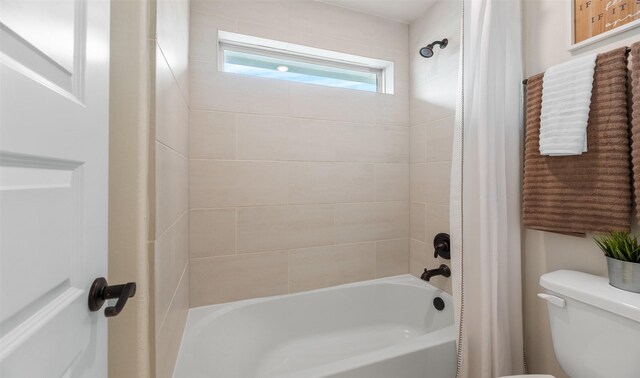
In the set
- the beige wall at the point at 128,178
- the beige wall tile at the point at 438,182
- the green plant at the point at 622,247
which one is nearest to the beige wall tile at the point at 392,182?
the beige wall tile at the point at 438,182

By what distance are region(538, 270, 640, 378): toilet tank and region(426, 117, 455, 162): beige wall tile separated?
35.5 inches

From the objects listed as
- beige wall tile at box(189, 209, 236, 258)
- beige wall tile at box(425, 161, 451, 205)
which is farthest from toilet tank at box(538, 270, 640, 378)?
beige wall tile at box(189, 209, 236, 258)

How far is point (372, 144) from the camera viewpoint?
1904 mm

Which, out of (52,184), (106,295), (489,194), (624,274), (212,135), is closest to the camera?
(52,184)

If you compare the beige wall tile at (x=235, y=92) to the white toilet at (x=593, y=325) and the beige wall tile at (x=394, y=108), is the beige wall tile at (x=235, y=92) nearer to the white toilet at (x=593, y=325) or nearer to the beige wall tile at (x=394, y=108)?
the beige wall tile at (x=394, y=108)

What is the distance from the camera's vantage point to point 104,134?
0.58 metres

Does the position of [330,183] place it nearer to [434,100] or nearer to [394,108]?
[394,108]

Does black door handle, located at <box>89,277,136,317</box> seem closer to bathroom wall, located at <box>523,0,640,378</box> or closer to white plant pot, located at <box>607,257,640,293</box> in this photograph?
white plant pot, located at <box>607,257,640,293</box>

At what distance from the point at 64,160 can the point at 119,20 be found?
16.9 inches

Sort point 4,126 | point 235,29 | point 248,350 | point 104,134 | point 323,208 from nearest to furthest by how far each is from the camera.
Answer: point 4,126, point 104,134, point 248,350, point 235,29, point 323,208

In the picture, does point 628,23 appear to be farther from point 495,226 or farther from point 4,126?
point 4,126

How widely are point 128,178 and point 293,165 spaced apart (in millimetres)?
1109

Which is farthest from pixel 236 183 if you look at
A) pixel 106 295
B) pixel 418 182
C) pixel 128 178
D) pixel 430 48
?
pixel 430 48

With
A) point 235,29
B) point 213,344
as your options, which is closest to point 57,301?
point 213,344
